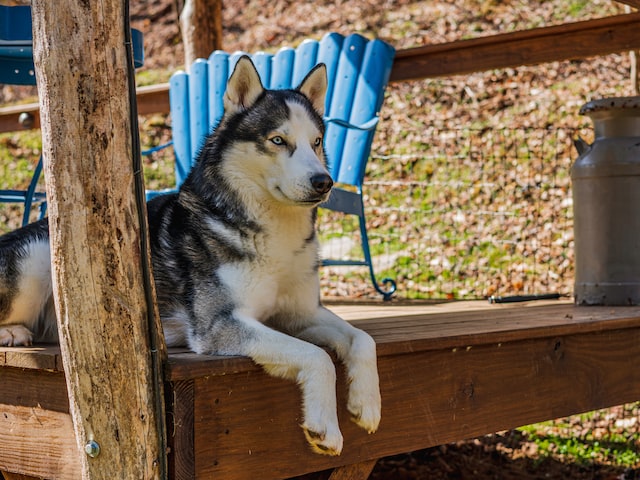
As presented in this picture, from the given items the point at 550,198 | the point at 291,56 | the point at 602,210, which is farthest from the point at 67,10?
the point at 550,198

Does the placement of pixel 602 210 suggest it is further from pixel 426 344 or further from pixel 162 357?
pixel 162 357

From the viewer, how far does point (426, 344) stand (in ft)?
8.05

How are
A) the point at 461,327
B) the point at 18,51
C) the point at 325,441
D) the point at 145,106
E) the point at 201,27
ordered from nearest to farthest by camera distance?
the point at 325,441 → the point at 461,327 → the point at 18,51 → the point at 145,106 → the point at 201,27

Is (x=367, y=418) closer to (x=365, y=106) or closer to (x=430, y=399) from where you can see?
(x=430, y=399)

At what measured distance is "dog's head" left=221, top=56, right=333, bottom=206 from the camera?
7.27ft

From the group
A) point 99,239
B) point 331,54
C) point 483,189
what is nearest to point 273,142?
point 99,239

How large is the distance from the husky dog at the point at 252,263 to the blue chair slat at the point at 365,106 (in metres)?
1.90

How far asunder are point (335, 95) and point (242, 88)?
2357mm

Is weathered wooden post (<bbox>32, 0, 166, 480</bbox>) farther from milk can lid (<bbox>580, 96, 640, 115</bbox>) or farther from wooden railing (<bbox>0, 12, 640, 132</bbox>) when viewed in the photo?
wooden railing (<bbox>0, 12, 640, 132</bbox>)

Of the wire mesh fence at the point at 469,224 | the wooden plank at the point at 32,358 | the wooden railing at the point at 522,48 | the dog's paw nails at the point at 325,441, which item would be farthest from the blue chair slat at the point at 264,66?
the dog's paw nails at the point at 325,441

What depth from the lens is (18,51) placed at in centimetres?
337

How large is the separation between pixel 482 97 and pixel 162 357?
6.83m

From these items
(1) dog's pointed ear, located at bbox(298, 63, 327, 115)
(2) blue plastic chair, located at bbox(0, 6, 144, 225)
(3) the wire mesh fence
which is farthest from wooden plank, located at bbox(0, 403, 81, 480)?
(3) the wire mesh fence

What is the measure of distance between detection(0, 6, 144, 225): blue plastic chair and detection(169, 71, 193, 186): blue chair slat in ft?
3.38
